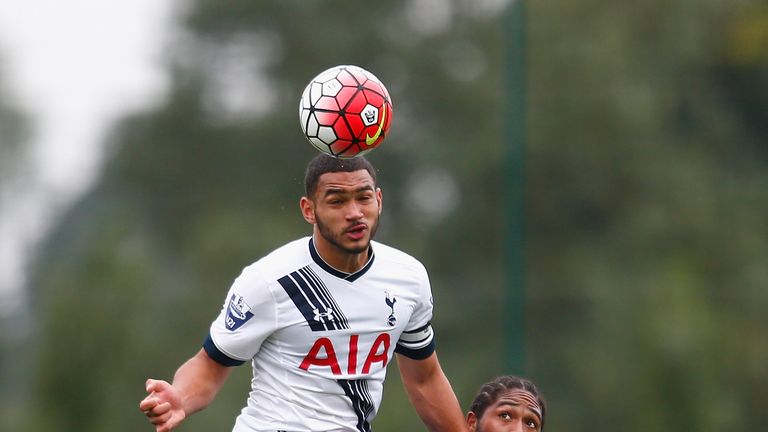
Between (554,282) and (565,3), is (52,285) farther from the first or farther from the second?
(565,3)

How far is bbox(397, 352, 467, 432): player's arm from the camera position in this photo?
5457 mm

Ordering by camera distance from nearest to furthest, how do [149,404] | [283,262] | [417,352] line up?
1. [149,404]
2. [283,262]
3. [417,352]

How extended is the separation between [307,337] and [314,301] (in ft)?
0.45

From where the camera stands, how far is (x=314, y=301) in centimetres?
498

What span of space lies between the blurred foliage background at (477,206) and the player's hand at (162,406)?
5.93 meters

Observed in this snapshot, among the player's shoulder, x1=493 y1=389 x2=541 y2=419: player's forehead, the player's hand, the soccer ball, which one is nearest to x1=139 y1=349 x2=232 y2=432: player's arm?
the player's hand

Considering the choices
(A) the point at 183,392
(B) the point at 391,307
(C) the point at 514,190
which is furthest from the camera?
(C) the point at 514,190

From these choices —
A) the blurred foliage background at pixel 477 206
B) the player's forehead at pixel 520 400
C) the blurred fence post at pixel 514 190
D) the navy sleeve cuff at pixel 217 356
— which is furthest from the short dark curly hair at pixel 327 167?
the blurred foliage background at pixel 477 206

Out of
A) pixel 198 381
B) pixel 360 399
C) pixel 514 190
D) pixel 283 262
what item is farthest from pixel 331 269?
pixel 514 190

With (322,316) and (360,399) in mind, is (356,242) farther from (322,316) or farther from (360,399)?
(360,399)

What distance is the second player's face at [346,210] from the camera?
193 inches

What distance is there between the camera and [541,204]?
12938 millimetres

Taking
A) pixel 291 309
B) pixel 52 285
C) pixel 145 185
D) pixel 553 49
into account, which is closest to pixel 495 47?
pixel 553 49

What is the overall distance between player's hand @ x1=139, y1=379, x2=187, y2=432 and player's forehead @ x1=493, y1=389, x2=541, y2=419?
1227 mm
